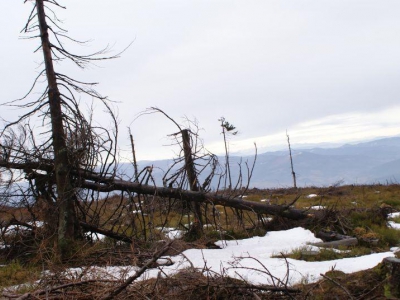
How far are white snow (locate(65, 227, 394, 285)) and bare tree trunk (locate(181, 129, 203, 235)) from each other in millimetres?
807

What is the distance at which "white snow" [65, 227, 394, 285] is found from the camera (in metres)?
4.92

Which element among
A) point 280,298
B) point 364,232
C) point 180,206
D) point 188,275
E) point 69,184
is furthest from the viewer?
point 180,206

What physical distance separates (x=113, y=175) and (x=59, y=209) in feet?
4.44

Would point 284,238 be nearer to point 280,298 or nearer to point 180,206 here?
point 180,206

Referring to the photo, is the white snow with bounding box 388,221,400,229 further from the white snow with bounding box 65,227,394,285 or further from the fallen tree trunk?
the fallen tree trunk

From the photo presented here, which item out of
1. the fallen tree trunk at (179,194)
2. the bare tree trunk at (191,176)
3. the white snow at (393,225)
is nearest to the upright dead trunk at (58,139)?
the fallen tree trunk at (179,194)

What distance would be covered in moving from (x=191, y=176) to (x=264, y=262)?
11.8 ft

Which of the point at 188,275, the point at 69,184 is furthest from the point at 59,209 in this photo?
the point at 188,275

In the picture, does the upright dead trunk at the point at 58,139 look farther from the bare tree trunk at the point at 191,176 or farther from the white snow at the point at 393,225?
the white snow at the point at 393,225

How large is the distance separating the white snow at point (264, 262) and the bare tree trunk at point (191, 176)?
807 mm

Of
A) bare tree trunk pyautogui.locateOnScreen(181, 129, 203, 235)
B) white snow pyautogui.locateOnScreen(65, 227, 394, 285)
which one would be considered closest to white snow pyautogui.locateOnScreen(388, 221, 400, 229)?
white snow pyautogui.locateOnScreen(65, 227, 394, 285)

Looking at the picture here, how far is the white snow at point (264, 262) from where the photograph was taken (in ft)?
16.1

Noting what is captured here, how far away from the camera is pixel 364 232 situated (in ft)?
26.0

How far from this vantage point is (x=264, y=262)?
6137 millimetres
